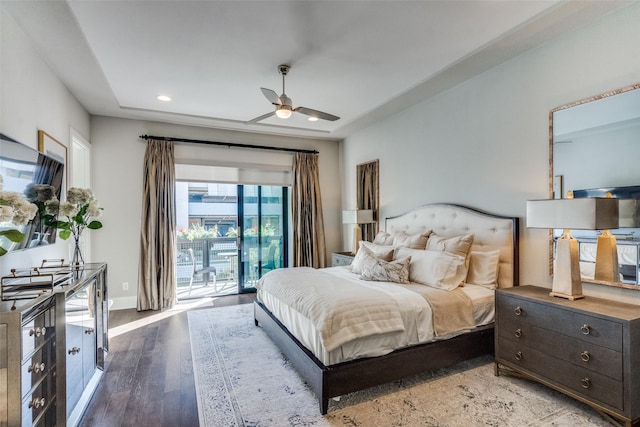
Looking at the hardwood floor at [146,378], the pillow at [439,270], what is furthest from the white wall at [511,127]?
the hardwood floor at [146,378]

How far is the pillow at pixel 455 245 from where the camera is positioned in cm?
318

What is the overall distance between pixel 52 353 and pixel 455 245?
3276 millimetres

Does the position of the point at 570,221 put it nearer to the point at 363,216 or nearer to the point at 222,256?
the point at 363,216

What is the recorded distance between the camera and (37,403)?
166cm

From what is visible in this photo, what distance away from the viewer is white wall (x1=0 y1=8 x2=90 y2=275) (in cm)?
223

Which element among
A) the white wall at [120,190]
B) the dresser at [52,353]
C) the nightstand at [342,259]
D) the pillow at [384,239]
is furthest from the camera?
the nightstand at [342,259]

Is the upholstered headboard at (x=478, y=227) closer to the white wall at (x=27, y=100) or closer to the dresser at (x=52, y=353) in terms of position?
the dresser at (x=52, y=353)

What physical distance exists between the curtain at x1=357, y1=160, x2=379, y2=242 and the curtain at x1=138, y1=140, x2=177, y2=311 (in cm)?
304

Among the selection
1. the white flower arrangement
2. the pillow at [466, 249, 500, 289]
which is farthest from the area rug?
the white flower arrangement

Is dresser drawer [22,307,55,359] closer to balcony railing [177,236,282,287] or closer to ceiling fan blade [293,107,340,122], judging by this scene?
ceiling fan blade [293,107,340,122]

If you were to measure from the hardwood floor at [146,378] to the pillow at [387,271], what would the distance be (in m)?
1.89

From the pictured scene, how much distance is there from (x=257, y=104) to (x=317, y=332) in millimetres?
3172

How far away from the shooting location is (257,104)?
168 inches

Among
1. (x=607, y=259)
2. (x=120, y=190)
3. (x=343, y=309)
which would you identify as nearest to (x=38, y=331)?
(x=343, y=309)
